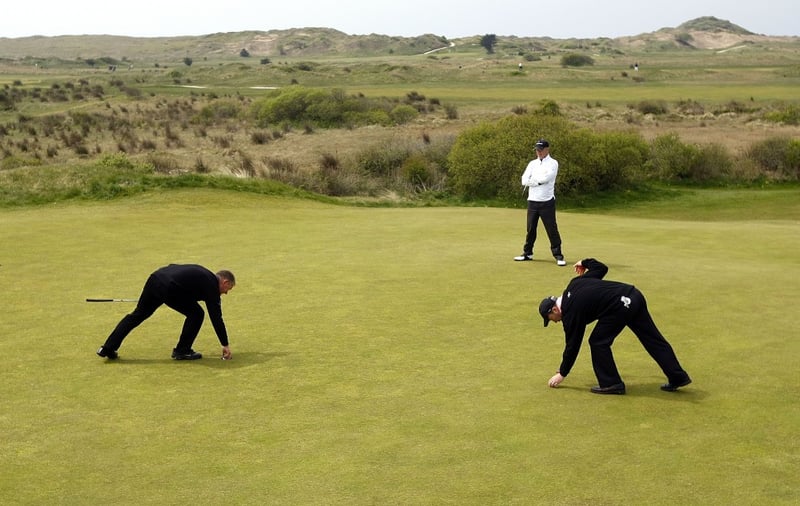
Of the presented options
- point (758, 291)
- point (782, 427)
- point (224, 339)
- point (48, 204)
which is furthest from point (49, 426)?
point (48, 204)

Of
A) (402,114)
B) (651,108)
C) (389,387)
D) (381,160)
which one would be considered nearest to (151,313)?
(389,387)

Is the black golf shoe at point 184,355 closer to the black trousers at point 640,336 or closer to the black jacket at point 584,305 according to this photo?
the black jacket at point 584,305

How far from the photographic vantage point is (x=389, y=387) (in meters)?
10.1

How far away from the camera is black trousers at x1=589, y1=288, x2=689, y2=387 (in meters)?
9.63

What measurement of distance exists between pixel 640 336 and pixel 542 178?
7.50 metres

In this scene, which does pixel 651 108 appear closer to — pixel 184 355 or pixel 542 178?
pixel 542 178

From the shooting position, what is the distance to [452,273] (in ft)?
53.5

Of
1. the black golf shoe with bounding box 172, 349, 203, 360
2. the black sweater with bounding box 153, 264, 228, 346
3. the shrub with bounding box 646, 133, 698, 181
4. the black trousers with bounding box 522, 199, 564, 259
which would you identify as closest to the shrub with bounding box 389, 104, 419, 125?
the shrub with bounding box 646, 133, 698, 181

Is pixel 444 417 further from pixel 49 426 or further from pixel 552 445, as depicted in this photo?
pixel 49 426

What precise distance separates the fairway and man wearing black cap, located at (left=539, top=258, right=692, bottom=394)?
0.82ft

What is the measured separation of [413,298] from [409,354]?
9.86 feet

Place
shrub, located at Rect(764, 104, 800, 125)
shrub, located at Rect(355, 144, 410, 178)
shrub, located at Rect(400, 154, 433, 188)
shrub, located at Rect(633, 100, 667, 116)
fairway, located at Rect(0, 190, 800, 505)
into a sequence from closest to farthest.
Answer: fairway, located at Rect(0, 190, 800, 505)
shrub, located at Rect(400, 154, 433, 188)
shrub, located at Rect(355, 144, 410, 178)
shrub, located at Rect(764, 104, 800, 125)
shrub, located at Rect(633, 100, 667, 116)

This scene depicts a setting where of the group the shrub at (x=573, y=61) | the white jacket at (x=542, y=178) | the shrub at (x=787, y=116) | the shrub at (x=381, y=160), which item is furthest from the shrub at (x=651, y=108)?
the shrub at (x=573, y=61)

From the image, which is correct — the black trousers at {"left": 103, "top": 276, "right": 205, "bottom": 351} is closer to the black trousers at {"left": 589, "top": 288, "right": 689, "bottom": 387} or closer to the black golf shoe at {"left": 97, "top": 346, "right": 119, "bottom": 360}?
the black golf shoe at {"left": 97, "top": 346, "right": 119, "bottom": 360}
